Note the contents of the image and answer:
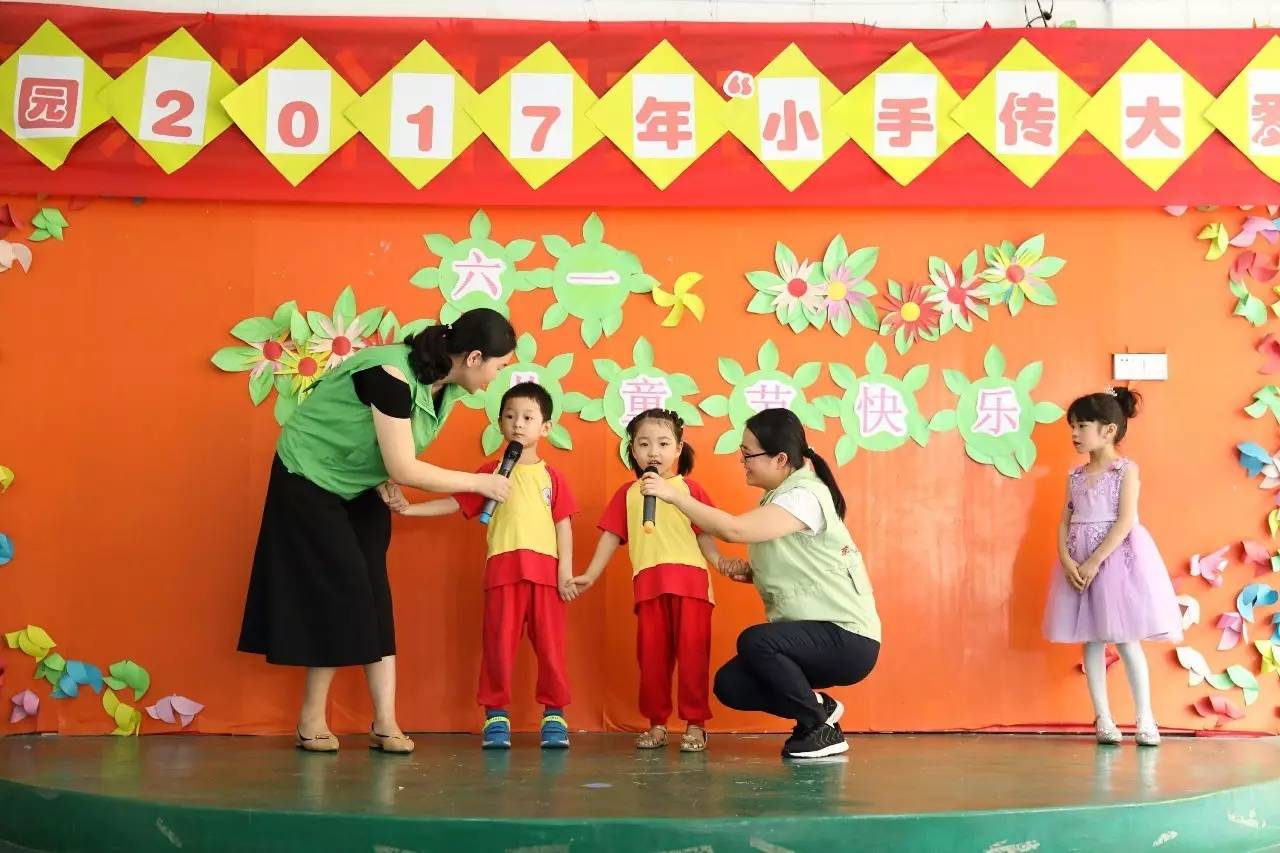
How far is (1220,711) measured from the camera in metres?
4.41

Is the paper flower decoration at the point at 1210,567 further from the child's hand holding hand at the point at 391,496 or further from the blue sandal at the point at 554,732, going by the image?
the child's hand holding hand at the point at 391,496

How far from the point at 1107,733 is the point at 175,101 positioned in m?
3.59

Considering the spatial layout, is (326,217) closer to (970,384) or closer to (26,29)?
(26,29)

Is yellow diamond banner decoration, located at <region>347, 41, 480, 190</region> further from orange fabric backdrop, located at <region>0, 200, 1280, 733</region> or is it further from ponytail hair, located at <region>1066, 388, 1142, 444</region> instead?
ponytail hair, located at <region>1066, 388, 1142, 444</region>

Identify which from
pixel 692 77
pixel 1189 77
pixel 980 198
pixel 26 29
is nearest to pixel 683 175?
pixel 692 77

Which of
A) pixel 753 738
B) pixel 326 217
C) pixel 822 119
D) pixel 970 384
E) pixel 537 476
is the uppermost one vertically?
pixel 822 119

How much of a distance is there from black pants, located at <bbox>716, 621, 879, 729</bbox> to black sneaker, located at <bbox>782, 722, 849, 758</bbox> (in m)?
0.03

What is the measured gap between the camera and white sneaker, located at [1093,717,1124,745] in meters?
4.09

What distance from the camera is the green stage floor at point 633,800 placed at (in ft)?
8.96

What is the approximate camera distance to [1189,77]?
4488mm

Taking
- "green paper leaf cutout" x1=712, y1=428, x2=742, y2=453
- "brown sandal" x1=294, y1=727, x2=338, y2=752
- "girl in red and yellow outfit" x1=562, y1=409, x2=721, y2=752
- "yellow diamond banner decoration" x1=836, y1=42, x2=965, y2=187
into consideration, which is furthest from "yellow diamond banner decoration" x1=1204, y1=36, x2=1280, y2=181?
"brown sandal" x1=294, y1=727, x2=338, y2=752

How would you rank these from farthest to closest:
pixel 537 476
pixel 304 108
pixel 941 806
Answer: pixel 304 108, pixel 537 476, pixel 941 806

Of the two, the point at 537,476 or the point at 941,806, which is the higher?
the point at 537,476

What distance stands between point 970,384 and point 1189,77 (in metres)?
1.27
